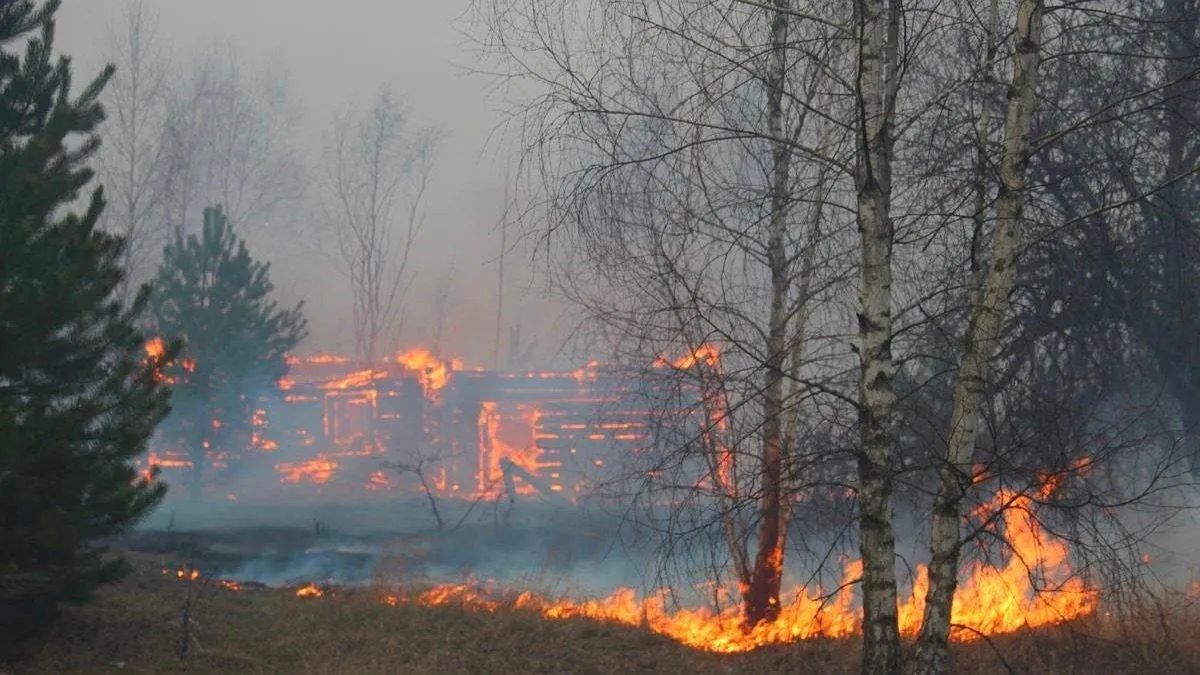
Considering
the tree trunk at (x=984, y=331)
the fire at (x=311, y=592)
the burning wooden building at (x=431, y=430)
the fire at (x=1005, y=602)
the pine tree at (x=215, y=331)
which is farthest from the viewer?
the burning wooden building at (x=431, y=430)

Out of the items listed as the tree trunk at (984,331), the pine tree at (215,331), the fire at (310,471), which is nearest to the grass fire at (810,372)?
the tree trunk at (984,331)

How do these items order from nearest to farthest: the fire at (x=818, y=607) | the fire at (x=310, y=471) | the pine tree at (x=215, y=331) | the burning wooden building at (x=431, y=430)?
the fire at (x=818, y=607), the pine tree at (x=215, y=331), the burning wooden building at (x=431, y=430), the fire at (x=310, y=471)

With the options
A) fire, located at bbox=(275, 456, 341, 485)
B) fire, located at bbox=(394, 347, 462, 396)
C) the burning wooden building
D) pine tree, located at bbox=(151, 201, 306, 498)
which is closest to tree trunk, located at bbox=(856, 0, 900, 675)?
the burning wooden building

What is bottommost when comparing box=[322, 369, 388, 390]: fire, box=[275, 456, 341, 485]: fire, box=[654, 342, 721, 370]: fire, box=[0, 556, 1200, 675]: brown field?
box=[0, 556, 1200, 675]: brown field

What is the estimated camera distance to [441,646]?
10.2m

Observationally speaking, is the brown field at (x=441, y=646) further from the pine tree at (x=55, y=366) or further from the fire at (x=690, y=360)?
the fire at (x=690, y=360)

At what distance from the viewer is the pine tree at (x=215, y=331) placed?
84.2ft

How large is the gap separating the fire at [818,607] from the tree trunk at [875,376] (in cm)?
332

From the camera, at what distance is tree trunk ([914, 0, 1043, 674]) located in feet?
18.4

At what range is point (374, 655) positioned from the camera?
9.80 m

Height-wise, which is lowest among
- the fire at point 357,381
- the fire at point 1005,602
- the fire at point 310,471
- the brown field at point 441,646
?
the brown field at point 441,646

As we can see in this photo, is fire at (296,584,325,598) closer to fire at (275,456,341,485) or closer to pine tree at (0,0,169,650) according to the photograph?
pine tree at (0,0,169,650)

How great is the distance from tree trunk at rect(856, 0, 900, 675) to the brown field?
3121 mm

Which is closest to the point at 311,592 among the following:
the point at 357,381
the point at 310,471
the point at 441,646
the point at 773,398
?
the point at 441,646
